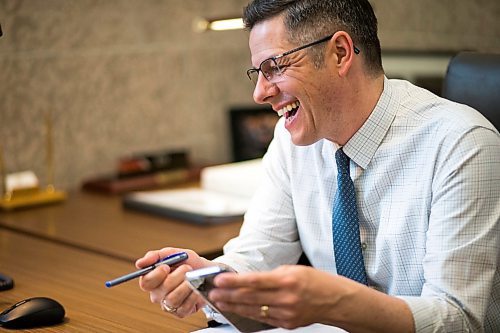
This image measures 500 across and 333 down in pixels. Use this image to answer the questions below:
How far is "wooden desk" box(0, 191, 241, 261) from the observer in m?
2.27

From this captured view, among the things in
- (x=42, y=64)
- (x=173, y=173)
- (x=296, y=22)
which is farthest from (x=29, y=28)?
(x=296, y=22)

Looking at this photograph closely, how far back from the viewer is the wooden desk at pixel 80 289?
68.6 inches

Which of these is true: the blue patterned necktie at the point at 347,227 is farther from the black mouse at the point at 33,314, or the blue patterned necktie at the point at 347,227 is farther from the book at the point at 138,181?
the book at the point at 138,181

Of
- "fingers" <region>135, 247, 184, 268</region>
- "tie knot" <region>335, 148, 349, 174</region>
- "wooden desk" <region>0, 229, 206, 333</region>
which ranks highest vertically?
"tie knot" <region>335, 148, 349, 174</region>

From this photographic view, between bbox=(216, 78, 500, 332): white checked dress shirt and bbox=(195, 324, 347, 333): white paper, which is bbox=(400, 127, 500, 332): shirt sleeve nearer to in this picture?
bbox=(216, 78, 500, 332): white checked dress shirt

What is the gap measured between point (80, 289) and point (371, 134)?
0.72 m

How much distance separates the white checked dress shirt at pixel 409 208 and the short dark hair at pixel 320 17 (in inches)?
5.1

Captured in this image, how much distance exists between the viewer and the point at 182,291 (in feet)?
5.42

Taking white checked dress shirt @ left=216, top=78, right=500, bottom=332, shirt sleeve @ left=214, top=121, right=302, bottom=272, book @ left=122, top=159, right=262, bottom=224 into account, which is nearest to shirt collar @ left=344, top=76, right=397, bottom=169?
white checked dress shirt @ left=216, top=78, right=500, bottom=332

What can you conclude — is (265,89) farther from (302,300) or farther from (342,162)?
(302,300)

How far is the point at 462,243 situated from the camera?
1.55 meters

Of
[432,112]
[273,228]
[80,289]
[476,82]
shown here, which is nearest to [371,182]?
[432,112]

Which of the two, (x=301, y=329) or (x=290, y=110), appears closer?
(x=301, y=329)

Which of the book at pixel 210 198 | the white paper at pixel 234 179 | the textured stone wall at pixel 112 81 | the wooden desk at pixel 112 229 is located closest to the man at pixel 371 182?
the wooden desk at pixel 112 229
